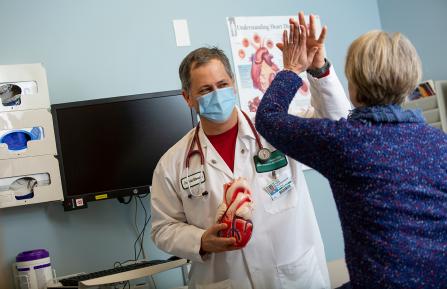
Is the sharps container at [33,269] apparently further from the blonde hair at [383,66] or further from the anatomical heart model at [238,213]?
the blonde hair at [383,66]

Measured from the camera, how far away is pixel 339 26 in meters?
3.45

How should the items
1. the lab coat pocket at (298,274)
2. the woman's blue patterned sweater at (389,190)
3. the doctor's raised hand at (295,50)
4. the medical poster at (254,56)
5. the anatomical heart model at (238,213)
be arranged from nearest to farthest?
the woman's blue patterned sweater at (389,190) < the doctor's raised hand at (295,50) < the anatomical heart model at (238,213) < the lab coat pocket at (298,274) < the medical poster at (254,56)

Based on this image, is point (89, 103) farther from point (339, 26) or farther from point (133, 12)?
point (339, 26)

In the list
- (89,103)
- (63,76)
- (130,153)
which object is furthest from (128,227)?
(63,76)

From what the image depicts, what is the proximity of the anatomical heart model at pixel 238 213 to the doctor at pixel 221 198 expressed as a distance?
0.47 ft

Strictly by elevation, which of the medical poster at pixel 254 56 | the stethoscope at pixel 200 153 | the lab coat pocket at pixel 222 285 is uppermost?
the medical poster at pixel 254 56

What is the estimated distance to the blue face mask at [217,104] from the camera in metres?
1.88

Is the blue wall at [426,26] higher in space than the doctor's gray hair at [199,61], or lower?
higher

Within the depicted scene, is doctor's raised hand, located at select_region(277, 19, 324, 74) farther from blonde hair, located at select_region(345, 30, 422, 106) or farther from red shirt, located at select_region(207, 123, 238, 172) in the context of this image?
red shirt, located at select_region(207, 123, 238, 172)

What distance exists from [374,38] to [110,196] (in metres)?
1.68

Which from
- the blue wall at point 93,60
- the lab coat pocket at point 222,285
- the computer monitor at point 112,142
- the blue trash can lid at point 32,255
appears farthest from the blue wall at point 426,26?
the blue trash can lid at point 32,255

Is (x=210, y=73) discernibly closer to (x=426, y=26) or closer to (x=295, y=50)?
(x=295, y=50)

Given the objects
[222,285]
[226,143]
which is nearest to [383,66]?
[226,143]

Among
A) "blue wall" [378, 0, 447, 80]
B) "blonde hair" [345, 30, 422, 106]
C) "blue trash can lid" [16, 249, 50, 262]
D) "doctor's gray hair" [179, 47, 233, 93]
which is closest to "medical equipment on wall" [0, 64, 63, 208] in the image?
"blue trash can lid" [16, 249, 50, 262]
